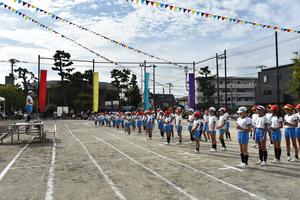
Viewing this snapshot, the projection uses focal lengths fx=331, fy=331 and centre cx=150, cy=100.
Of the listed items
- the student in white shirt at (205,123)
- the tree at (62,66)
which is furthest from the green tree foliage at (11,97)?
the student in white shirt at (205,123)

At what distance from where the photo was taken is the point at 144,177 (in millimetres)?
9180

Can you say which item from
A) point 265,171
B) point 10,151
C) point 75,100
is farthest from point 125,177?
point 75,100

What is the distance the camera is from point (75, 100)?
242 feet

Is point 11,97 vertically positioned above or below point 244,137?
above

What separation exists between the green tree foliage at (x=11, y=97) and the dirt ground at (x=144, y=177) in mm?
59846

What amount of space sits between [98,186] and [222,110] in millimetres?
8504

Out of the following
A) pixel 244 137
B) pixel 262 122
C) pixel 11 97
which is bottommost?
pixel 244 137

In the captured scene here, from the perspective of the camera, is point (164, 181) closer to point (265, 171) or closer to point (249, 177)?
point (249, 177)

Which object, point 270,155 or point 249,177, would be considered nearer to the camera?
point 249,177

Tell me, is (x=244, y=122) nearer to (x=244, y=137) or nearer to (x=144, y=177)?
(x=244, y=137)

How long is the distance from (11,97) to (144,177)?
66816 mm

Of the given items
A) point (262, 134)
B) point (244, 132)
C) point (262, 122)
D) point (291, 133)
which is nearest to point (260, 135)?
point (262, 134)

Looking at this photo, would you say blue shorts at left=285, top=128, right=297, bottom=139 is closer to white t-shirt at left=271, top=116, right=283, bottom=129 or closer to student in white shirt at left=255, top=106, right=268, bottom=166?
white t-shirt at left=271, top=116, right=283, bottom=129

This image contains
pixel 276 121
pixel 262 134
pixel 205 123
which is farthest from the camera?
pixel 205 123
